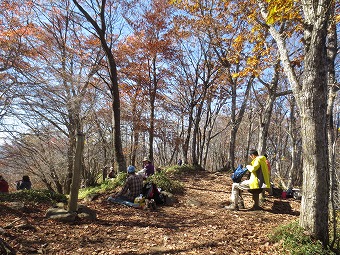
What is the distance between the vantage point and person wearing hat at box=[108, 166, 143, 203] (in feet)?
24.6

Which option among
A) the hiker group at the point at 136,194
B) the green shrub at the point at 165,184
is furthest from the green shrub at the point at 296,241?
the green shrub at the point at 165,184

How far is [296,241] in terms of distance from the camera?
4125mm

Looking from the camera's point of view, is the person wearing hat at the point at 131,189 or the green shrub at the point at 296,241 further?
the person wearing hat at the point at 131,189

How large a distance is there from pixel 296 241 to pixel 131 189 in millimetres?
4806

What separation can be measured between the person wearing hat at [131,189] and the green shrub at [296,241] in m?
4.18

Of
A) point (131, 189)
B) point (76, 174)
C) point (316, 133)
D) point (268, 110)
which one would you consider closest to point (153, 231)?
point (76, 174)

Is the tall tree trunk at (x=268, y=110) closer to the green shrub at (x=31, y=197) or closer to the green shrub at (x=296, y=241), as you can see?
the green shrub at (x=296, y=241)

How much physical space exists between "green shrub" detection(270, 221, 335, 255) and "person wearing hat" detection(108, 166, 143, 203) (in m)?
4.18

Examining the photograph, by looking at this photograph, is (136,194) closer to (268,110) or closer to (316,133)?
(316,133)

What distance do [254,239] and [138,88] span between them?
14.2 meters

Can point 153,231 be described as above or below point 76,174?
below

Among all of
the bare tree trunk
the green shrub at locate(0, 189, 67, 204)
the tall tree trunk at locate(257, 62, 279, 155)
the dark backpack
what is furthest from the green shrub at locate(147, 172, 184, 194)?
the bare tree trunk

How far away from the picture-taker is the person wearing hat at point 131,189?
7496 millimetres

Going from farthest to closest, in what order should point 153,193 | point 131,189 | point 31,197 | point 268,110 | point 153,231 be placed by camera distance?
point 268,110 → point 153,193 → point 131,189 → point 31,197 → point 153,231
